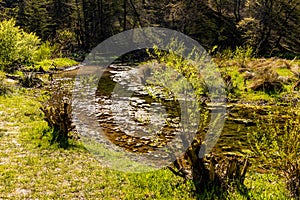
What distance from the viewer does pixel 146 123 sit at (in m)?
15.9

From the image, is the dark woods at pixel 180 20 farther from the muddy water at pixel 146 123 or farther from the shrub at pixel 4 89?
the muddy water at pixel 146 123

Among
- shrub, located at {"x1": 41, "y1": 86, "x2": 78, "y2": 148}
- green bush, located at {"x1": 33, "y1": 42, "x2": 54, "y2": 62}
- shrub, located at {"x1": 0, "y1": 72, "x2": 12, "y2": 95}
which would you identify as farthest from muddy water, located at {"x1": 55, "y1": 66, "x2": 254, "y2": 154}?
green bush, located at {"x1": 33, "y1": 42, "x2": 54, "y2": 62}

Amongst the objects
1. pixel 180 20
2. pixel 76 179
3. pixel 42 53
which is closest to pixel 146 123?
pixel 76 179

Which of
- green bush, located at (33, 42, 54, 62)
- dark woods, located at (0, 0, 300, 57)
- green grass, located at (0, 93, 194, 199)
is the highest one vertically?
dark woods, located at (0, 0, 300, 57)

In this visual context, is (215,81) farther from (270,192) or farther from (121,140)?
(270,192)

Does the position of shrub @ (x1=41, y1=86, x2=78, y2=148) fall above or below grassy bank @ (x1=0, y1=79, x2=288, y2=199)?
above

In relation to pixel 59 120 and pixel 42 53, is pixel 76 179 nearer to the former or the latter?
pixel 59 120

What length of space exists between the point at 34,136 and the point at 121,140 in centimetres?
347

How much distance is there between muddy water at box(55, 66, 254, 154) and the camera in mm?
12336

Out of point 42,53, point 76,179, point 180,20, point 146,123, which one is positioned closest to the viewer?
point 76,179

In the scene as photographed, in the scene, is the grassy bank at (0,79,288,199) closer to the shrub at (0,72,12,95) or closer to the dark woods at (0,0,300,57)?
the shrub at (0,72,12,95)

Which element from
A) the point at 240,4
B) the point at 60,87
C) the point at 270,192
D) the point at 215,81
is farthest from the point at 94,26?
the point at 270,192

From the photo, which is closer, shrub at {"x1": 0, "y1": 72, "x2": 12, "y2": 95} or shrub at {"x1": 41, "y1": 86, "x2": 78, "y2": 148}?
shrub at {"x1": 41, "y1": 86, "x2": 78, "y2": 148}

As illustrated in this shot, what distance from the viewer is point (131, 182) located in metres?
8.80
